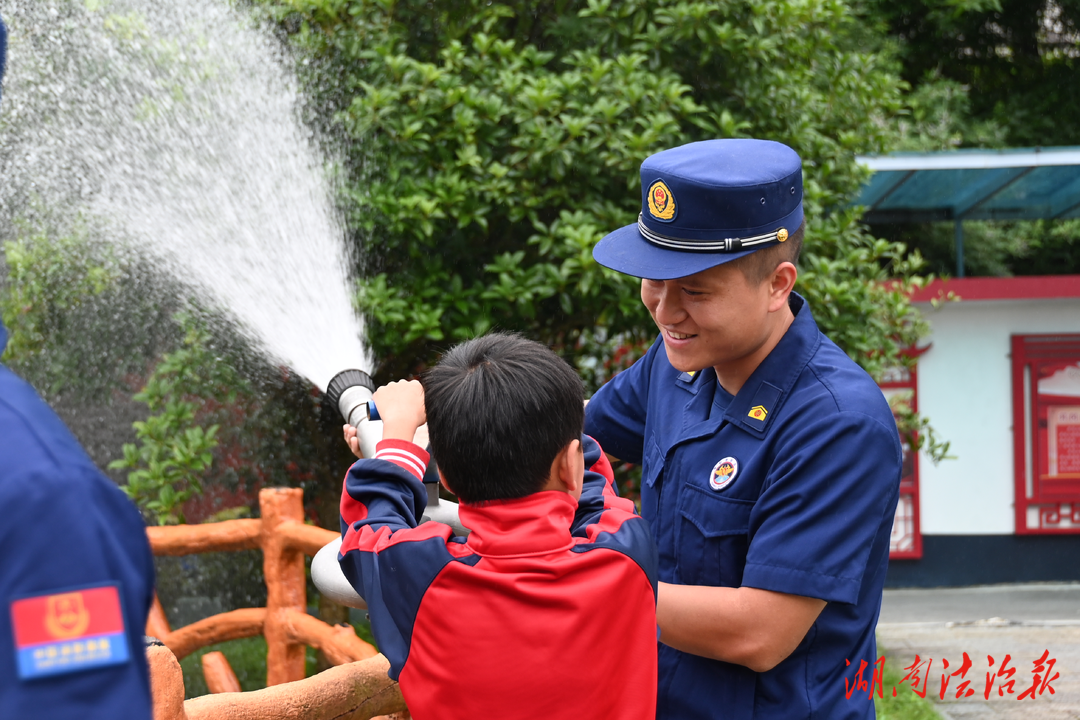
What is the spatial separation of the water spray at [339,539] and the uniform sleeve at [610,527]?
216 millimetres

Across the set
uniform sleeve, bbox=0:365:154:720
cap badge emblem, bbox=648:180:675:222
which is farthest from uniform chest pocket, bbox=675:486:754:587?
uniform sleeve, bbox=0:365:154:720

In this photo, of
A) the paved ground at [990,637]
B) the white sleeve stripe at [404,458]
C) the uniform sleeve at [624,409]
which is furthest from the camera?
the paved ground at [990,637]

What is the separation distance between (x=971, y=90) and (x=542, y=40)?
9988 millimetres

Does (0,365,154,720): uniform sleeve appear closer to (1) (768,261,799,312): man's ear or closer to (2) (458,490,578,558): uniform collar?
(2) (458,490,578,558): uniform collar

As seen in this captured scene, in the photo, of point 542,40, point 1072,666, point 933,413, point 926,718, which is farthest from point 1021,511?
point 542,40

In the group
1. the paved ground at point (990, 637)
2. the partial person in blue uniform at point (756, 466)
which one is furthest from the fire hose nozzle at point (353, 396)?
the paved ground at point (990, 637)

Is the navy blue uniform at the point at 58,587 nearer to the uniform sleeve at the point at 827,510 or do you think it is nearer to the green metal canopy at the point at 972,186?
the uniform sleeve at the point at 827,510

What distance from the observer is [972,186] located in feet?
25.2

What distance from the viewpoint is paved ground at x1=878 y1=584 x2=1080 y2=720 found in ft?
16.6

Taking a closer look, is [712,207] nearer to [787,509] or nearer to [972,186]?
[787,509]

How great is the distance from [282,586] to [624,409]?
187 centimetres

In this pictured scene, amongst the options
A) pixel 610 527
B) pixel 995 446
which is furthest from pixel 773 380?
pixel 995 446

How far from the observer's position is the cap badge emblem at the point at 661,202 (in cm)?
164

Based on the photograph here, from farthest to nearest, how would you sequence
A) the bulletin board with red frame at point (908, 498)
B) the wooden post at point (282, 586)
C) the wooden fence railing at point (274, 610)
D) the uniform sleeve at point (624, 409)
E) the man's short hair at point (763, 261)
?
the bulletin board with red frame at point (908, 498)
the wooden post at point (282, 586)
the wooden fence railing at point (274, 610)
the uniform sleeve at point (624, 409)
the man's short hair at point (763, 261)
